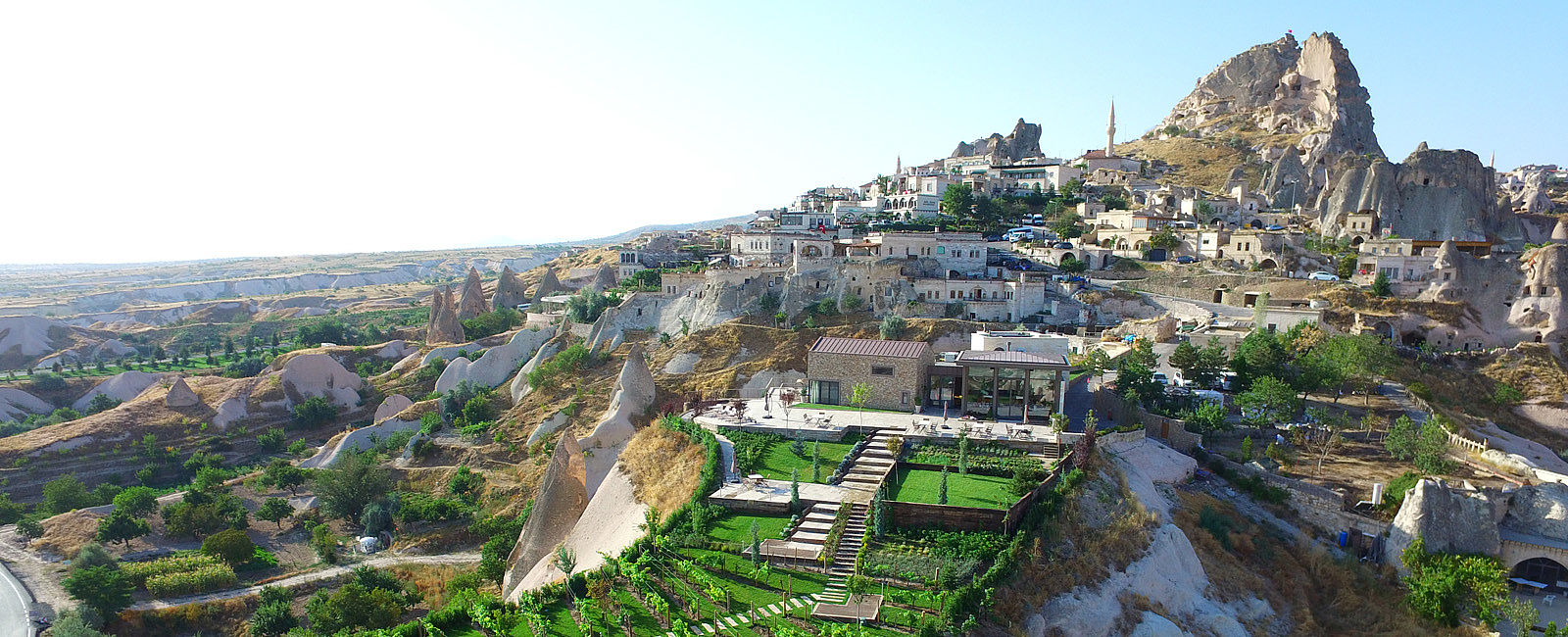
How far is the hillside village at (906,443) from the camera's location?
15.7 metres

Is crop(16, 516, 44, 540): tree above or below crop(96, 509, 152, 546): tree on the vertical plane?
below

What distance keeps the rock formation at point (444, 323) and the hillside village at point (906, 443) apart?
0.31m

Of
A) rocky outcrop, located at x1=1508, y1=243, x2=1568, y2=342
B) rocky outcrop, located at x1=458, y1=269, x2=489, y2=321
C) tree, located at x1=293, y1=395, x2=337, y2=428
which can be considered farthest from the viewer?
rocky outcrop, located at x1=458, y1=269, x2=489, y2=321

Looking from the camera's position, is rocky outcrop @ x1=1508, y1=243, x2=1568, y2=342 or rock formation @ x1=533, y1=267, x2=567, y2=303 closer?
rocky outcrop @ x1=1508, y1=243, x2=1568, y2=342

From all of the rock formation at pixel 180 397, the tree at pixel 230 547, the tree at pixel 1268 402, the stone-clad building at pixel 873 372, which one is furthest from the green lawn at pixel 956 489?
the rock formation at pixel 180 397

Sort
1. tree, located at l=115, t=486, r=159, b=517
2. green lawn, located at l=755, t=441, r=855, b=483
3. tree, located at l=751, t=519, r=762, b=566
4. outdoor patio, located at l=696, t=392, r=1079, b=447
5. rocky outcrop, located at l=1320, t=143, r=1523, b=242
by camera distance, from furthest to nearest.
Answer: rocky outcrop, located at l=1320, t=143, r=1523, b=242
tree, located at l=115, t=486, r=159, b=517
outdoor patio, located at l=696, t=392, r=1079, b=447
green lawn, located at l=755, t=441, r=855, b=483
tree, located at l=751, t=519, r=762, b=566

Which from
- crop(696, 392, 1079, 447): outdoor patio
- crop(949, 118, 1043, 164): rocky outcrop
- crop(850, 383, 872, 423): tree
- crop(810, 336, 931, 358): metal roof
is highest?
crop(949, 118, 1043, 164): rocky outcrop

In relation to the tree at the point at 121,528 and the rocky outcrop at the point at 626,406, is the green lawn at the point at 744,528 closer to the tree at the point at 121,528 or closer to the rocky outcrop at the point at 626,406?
the rocky outcrop at the point at 626,406

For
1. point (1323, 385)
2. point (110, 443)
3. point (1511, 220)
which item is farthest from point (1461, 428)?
point (110, 443)

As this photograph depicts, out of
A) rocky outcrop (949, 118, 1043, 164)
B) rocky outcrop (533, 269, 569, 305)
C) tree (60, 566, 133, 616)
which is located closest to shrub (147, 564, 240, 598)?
tree (60, 566, 133, 616)

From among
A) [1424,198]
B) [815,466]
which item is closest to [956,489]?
[815,466]

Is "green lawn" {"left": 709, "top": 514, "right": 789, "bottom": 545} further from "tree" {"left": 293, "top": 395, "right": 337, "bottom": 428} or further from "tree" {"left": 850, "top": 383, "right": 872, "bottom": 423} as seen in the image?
"tree" {"left": 293, "top": 395, "right": 337, "bottom": 428}

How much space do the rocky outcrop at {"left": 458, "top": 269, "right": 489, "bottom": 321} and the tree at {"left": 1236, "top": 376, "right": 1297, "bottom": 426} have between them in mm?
51400

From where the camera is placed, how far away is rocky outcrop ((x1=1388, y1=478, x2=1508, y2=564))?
20.2m
